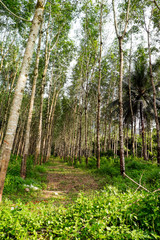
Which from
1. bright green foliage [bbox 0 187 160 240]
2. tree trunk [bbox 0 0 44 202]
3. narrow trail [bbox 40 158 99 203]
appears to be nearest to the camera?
bright green foliage [bbox 0 187 160 240]

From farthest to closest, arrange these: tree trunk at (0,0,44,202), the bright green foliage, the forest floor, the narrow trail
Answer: the narrow trail < the forest floor < tree trunk at (0,0,44,202) < the bright green foliage

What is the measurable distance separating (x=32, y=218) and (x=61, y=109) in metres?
25.3

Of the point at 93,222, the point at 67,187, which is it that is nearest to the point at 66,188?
the point at 67,187

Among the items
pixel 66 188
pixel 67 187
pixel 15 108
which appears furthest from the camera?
pixel 67 187

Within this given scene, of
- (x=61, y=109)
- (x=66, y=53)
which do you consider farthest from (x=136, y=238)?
(x=61, y=109)

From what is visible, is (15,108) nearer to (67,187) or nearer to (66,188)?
(66,188)

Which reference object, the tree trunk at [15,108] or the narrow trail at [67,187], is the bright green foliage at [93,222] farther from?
the narrow trail at [67,187]

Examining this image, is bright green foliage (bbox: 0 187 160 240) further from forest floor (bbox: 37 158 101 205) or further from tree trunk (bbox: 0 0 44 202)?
tree trunk (bbox: 0 0 44 202)

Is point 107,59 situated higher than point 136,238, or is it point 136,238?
point 107,59

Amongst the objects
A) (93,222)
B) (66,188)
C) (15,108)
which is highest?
(15,108)

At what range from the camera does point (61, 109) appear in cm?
2761

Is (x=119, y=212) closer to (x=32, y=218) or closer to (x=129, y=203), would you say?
(x=129, y=203)

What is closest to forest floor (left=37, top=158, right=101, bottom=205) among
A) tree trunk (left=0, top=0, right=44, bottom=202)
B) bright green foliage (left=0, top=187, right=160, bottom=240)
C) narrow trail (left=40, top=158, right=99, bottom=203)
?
narrow trail (left=40, top=158, right=99, bottom=203)

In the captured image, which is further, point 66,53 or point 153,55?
point 66,53
